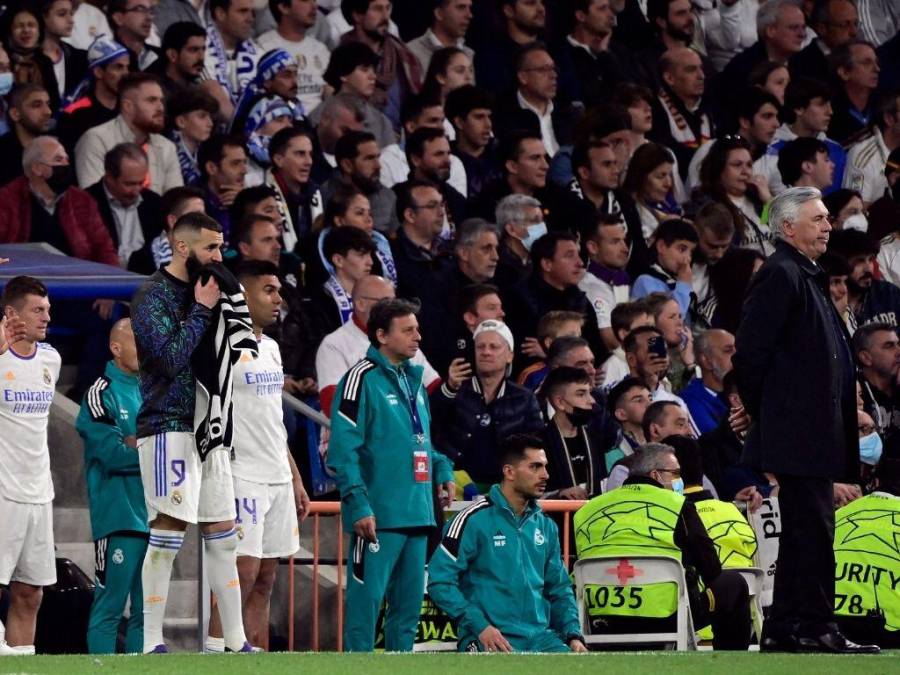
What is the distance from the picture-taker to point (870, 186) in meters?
18.8

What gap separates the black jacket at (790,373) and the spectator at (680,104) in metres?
9.77

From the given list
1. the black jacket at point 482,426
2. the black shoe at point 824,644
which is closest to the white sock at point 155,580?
the black shoe at point 824,644

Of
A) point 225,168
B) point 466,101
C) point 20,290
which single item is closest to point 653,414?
point 225,168

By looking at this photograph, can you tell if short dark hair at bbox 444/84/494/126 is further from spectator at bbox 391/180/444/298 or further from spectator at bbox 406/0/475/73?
spectator at bbox 391/180/444/298

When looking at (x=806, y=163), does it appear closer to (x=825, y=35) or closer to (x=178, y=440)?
(x=825, y=35)

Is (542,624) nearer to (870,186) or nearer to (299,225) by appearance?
(299,225)

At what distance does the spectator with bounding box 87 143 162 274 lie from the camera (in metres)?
13.3

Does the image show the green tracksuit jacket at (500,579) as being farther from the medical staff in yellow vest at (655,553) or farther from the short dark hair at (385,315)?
the short dark hair at (385,315)

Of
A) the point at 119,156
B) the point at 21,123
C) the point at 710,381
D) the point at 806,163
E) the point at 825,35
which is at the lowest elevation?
the point at 710,381

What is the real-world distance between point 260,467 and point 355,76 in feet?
19.9

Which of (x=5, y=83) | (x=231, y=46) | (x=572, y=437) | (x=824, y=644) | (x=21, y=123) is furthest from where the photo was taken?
(x=231, y=46)

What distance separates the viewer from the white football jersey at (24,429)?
10.5m

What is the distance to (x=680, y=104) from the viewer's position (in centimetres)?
1867

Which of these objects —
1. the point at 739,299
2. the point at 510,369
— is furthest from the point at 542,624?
the point at 739,299
